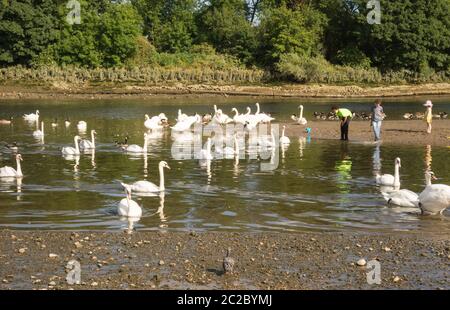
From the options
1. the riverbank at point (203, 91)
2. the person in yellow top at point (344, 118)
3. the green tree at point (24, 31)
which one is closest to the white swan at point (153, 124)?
the person in yellow top at point (344, 118)

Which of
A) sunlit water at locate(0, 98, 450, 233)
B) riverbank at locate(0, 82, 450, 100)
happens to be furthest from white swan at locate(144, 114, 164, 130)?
riverbank at locate(0, 82, 450, 100)

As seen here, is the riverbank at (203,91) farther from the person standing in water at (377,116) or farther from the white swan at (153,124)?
the person standing in water at (377,116)

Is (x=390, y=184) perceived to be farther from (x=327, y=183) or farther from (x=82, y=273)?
(x=82, y=273)

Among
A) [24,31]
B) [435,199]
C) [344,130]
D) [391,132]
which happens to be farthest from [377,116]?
[24,31]

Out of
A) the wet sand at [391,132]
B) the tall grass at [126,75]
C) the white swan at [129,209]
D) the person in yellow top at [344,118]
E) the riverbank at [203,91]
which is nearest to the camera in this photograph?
the white swan at [129,209]

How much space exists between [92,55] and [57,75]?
204 inches

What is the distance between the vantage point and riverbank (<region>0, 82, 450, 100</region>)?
70625mm

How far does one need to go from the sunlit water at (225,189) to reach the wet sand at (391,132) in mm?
1758

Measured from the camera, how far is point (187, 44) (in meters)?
91.1

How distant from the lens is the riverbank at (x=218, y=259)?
460 inches

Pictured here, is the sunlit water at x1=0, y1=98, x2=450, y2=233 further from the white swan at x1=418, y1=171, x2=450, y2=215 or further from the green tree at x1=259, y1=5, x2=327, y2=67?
the green tree at x1=259, y1=5, x2=327, y2=67

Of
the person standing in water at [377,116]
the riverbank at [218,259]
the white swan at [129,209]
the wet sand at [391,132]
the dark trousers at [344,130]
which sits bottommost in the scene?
the riverbank at [218,259]

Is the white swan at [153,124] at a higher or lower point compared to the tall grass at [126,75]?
lower

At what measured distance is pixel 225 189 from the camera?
20.8 meters
